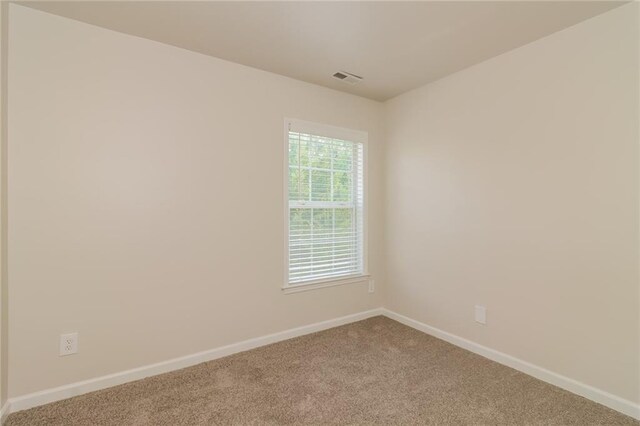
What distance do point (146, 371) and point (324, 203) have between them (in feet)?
6.33

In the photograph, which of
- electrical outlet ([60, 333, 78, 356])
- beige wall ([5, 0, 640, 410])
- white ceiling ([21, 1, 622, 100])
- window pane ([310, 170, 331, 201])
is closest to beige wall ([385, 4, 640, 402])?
beige wall ([5, 0, 640, 410])

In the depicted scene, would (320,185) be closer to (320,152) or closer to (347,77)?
(320,152)

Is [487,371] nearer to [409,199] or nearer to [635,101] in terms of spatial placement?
[409,199]

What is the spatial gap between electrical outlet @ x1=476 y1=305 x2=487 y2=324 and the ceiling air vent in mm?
2185

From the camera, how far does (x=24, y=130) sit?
1883mm

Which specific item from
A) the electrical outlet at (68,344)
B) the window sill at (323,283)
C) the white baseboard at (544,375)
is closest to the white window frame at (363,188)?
the window sill at (323,283)

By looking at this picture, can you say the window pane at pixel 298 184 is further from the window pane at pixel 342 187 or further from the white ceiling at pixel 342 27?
the white ceiling at pixel 342 27

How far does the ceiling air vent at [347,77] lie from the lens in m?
2.79

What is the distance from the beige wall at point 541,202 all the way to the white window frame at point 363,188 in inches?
19.8

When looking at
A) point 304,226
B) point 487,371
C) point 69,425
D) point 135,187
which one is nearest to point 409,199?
point 304,226

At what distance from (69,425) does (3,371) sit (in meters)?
0.48

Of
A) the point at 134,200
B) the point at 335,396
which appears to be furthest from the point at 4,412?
the point at 335,396

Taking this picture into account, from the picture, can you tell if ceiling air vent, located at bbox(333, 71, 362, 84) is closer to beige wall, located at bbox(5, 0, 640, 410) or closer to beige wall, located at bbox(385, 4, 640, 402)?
beige wall, located at bbox(5, 0, 640, 410)

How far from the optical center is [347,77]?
2.86 meters
